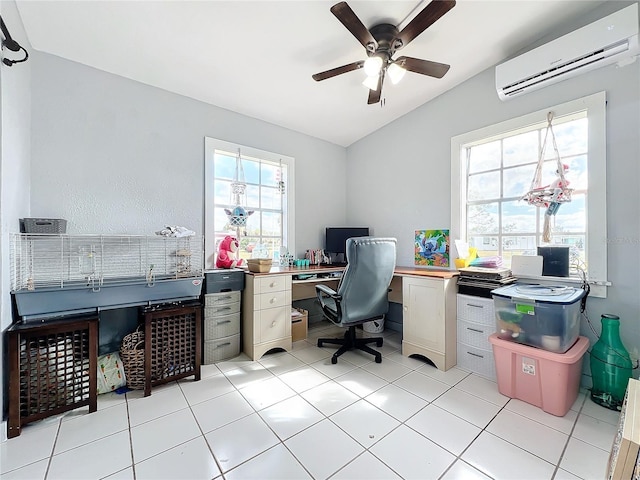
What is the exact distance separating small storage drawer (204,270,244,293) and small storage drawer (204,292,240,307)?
4 centimetres

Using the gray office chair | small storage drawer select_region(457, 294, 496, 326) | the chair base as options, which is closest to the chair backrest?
the gray office chair

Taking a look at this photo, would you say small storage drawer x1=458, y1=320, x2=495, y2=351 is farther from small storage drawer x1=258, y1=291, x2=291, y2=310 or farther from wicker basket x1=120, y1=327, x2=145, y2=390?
wicker basket x1=120, y1=327, x2=145, y2=390

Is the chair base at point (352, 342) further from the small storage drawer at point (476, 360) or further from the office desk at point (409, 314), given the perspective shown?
the small storage drawer at point (476, 360)

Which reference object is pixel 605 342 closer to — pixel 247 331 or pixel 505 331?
pixel 505 331

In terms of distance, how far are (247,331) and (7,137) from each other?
2209mm

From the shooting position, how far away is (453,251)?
2.98 metres

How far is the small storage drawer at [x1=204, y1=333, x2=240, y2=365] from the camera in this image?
A: 8.21 ft

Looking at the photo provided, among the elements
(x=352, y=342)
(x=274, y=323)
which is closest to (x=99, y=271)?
(x=274, y=323)

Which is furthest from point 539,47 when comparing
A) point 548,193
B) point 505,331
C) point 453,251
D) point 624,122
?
point 505,331

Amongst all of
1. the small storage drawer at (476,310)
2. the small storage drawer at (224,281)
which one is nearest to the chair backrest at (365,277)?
the small storage drawer at (476,310)

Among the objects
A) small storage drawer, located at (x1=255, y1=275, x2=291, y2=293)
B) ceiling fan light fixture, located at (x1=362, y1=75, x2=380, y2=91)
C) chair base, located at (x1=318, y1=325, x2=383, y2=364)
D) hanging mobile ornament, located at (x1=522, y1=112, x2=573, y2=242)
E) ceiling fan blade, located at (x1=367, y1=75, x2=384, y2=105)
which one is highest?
ceiling fan blade, located at (x1=367, y1=75, x2=384, y2=105)

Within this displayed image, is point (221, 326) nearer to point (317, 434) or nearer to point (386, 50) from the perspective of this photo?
point (317, 434)

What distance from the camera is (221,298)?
2.57 metres

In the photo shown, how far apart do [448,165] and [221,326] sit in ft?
9.86
